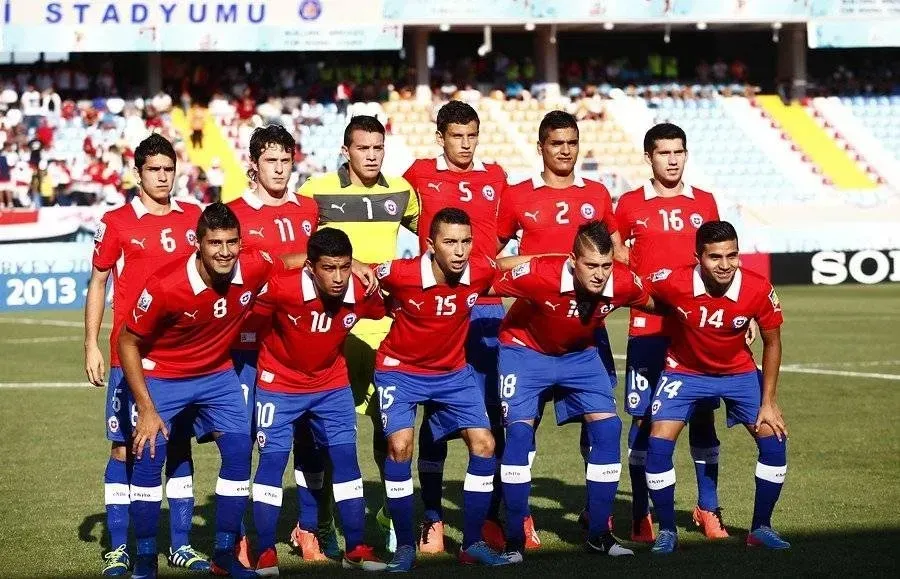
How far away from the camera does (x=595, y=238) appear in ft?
28.0

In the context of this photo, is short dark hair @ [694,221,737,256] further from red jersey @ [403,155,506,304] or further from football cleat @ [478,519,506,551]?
football cleat @ [478,519,506,551]

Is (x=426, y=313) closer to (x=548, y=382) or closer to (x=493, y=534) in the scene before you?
(x=548, y=382)

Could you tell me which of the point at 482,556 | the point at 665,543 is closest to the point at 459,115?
the point at 482,556

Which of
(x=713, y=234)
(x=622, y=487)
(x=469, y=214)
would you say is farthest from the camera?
(x=622, y=487)

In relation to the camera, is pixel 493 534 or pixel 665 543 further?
pixel 493 534

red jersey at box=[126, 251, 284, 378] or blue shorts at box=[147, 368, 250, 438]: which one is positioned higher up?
red jersey at box=[126, 251, 284, 378]

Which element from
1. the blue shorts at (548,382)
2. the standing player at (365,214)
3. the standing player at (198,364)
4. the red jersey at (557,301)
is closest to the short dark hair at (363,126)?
the standing player at (365,214)

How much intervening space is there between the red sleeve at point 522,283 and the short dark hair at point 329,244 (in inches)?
39.7

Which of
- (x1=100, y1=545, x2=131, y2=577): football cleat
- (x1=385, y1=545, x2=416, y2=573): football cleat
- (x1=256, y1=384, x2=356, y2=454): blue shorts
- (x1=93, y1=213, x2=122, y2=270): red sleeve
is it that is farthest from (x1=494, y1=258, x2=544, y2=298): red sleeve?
(x1=100, y1=545, x2=131, y2=577): football cleat

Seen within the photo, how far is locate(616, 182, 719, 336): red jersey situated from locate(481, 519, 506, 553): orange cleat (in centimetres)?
150

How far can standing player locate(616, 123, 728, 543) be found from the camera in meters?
9.56

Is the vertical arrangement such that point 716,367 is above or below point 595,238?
below

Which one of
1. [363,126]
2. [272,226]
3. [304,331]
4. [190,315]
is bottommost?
[304,331]

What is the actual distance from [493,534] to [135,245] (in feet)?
9.22
